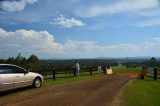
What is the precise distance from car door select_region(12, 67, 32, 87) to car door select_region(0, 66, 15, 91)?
0.42 m

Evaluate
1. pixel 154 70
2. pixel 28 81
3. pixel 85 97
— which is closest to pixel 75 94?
pixel 85 97

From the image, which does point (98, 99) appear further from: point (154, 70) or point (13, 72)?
point (154, 70)

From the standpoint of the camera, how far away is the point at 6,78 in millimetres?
15328

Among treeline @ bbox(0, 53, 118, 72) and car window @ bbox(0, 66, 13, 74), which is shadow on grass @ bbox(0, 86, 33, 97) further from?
treeline @ bbox(0, 53, 118, 72)

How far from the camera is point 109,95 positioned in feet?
49.2

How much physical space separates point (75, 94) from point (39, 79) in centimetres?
409

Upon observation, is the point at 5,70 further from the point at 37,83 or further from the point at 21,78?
the point at 37,83

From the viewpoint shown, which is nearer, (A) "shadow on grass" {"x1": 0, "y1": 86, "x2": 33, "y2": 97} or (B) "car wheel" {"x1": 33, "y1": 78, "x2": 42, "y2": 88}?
(A) "shadow on grass" {"x1": 0, "y1": 86, "x2": 33, "y2": 97}

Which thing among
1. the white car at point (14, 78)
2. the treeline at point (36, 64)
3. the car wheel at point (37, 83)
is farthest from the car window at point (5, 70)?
the treeline at point (36, 64)

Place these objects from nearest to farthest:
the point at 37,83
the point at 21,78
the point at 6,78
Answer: the point at 6,78 → the point at 21,78 → the point at 37,83

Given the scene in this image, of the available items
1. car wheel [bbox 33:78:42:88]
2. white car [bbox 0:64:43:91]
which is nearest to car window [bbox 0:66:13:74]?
white car [bbox 0:64:43:91]

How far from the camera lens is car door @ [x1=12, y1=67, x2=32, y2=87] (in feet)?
53.3

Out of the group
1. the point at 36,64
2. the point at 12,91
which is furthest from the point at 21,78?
the point at 36,64

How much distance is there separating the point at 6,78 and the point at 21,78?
141 centimetres
